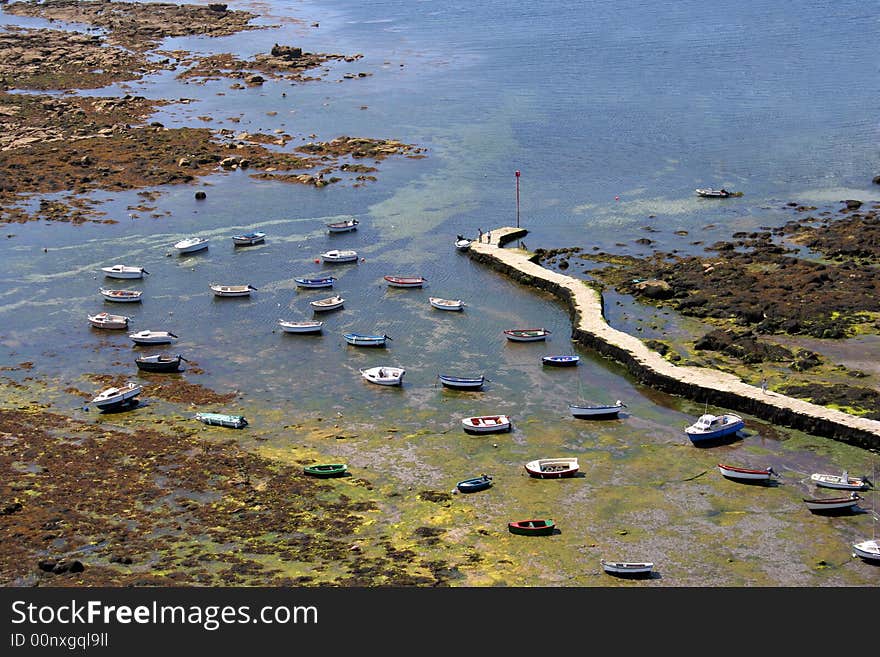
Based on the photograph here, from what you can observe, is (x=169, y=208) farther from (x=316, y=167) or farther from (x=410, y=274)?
(x=410, y=274)

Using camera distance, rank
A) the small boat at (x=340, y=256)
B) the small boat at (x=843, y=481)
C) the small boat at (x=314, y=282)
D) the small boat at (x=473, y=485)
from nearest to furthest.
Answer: the small boat at (x=843, y=481) → the small boat at (x=473, y=485) → the small boat at (x=314, y=282) → the small boat at (x=340, y=256)

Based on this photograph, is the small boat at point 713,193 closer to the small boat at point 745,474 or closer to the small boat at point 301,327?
the small boat at point 301,327

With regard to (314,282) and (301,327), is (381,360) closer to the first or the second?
(301,327)

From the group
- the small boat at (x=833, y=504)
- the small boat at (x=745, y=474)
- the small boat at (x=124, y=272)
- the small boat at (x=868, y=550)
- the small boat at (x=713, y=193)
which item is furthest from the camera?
the small boat at (x=713, y=193)

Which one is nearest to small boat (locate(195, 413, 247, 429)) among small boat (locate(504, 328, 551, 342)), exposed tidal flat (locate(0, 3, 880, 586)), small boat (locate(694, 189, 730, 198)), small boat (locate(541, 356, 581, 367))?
exposed tidal flat (locate(0, 3, 880, 586))

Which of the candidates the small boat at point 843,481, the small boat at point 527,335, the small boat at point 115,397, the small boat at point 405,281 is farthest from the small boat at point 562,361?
the small boat at point 115,397
